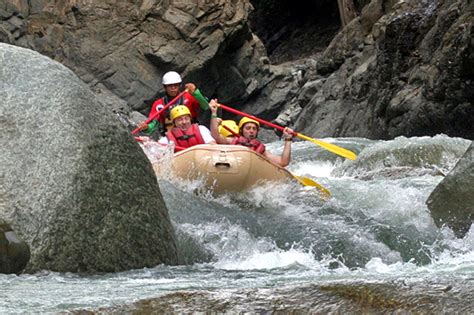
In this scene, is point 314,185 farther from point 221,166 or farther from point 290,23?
point 290,23

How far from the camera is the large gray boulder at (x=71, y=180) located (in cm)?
466

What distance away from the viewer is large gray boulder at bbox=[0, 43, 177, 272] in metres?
4.66

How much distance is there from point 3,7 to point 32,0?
802 millimetres

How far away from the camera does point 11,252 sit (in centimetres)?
445

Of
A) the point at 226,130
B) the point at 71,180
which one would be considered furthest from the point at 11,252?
the point at 226,130

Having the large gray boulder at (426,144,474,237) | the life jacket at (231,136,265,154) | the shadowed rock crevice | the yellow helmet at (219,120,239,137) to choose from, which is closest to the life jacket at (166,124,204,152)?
the life jacket at (231,136,265,154)

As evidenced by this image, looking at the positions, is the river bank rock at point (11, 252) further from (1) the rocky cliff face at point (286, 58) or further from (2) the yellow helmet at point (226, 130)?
(1) the rocky cliff face at point (286, 58)

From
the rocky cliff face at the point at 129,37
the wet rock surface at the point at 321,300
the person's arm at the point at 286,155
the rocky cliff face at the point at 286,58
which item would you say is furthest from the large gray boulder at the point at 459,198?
the rocky cliff face at the point at 129,37

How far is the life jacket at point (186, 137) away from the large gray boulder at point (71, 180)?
375cm

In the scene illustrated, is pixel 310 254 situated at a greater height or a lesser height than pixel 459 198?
lesser

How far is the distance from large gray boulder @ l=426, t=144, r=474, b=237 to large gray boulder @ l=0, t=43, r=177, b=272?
2.38 m

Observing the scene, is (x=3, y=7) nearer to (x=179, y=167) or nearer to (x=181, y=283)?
(x=179, y=167)

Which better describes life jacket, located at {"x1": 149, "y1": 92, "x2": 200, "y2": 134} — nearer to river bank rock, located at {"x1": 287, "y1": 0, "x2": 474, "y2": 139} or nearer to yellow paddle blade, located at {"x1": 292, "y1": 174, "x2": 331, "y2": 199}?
yellow paddle blade, located at {"x1": 292, "y1": 174, "x2": 331, "y2": 199}

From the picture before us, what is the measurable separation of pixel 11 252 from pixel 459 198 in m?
3.46
